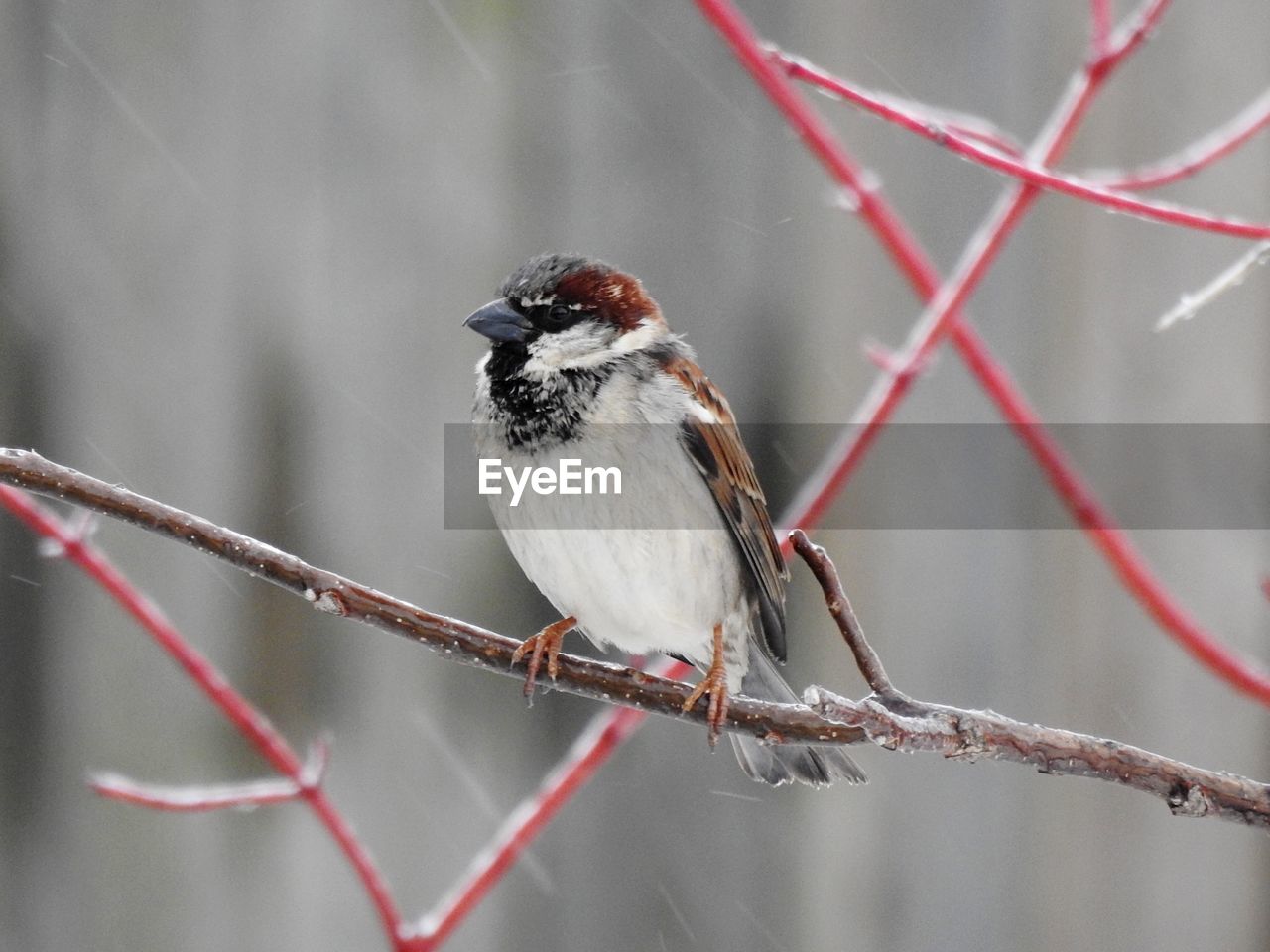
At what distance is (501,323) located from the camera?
98 centimetres

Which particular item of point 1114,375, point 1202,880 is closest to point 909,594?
point 1114,375

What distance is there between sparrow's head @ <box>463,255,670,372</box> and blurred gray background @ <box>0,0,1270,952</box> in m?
0.24

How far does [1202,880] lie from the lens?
148cm

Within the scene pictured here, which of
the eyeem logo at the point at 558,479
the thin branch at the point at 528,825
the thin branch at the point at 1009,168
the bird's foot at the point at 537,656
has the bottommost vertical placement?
the thin branch at the point at 528,825

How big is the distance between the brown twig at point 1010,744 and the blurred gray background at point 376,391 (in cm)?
62

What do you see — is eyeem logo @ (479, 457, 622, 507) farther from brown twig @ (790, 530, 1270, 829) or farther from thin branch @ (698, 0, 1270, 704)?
brown twig @ (790, 530, 1270, 829)

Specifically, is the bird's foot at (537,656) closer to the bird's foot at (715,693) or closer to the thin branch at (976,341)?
the bird's foot at (715,693)

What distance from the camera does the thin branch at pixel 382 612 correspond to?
0.67 m

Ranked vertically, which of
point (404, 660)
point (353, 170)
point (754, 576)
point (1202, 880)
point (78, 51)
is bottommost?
point (1202, 880)

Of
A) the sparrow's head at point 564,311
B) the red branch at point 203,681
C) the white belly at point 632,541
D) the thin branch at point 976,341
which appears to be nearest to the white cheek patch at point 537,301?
the sparrow's head at point 564,311

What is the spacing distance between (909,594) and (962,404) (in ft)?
0.73

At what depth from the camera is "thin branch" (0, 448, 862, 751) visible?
667 millimetres

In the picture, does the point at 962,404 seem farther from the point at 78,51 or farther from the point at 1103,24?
the point at 78,51

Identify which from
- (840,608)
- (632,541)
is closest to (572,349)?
(632,541)
